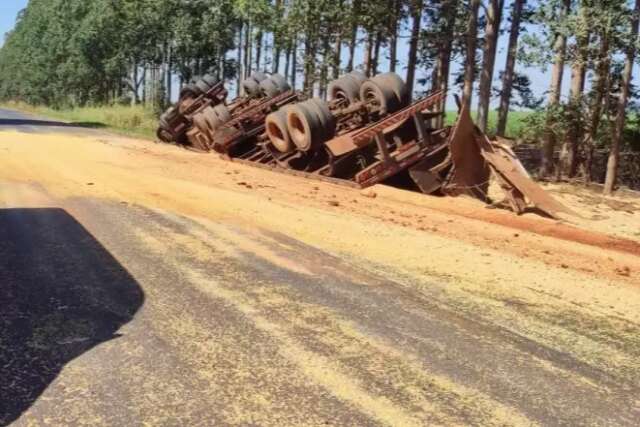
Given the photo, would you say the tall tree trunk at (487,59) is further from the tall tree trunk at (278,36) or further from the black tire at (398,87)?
the tall tree trunk at (278,36)

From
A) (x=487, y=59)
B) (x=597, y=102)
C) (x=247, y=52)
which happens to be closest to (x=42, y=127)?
(x=247, y=52)

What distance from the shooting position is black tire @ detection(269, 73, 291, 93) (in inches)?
730

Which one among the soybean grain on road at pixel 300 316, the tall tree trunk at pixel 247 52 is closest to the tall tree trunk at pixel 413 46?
the tall tree trunk at pixel 247 52

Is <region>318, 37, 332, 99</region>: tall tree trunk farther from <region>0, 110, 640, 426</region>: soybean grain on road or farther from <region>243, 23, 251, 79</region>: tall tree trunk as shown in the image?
<region>0, 110, 640, 426</region>: soybean grain on road

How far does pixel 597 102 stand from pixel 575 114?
65 cm

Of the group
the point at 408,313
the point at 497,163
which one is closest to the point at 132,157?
the point at 497,163

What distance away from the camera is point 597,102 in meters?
18.3

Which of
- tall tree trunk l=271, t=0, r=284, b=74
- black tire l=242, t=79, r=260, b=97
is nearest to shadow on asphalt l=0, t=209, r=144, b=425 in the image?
black tire l=242, t=79, r=260, b=97

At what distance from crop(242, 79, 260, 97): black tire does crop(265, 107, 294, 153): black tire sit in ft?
13.6

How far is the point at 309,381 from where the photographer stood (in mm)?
3764

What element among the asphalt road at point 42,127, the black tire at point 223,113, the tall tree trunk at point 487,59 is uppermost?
the tall tree trunk at point 487,59

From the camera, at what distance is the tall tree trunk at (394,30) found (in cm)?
2567

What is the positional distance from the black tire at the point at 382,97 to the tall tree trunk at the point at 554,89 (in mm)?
6043

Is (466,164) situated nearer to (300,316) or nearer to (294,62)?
(300,316)
